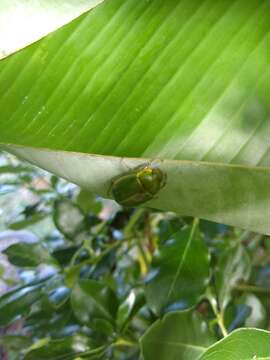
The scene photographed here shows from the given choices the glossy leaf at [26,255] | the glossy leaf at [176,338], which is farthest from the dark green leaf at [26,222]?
the glossy leaf at [176,338]

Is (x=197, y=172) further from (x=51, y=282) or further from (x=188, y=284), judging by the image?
(x=51, y=282)

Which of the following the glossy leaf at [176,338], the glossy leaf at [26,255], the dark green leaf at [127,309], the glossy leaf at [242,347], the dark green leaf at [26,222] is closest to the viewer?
the glossy leaf at [242,347]

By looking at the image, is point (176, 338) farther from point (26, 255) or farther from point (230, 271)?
point (26, 255)

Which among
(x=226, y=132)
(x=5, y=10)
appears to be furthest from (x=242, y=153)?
(x=5, y=10)

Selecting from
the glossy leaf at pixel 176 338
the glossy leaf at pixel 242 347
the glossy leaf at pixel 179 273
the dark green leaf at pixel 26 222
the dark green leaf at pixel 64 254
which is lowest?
the dark green leaf at pixel 64 254

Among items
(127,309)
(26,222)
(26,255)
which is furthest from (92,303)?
(26,222)

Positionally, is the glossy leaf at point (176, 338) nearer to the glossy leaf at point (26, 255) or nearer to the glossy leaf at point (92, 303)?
the glossy leaf at point (92, 303)

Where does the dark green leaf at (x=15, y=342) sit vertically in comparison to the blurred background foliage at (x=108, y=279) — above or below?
below
